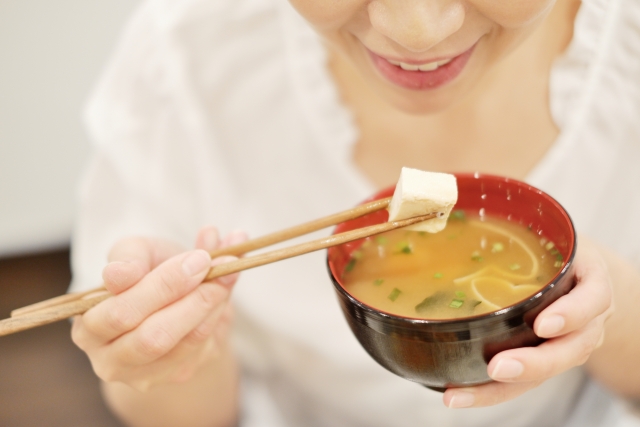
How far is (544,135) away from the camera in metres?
1.37

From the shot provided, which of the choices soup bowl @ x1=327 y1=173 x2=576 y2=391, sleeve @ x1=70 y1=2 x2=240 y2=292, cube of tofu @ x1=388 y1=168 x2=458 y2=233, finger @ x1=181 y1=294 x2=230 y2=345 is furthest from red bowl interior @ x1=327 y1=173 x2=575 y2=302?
sleeve @ x1=70 y1=2 x2=240 y2=292

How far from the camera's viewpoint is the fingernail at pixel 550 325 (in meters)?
0.74

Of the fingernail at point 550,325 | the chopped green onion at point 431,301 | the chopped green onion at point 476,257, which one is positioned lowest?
the chopped green onion at point 431,301

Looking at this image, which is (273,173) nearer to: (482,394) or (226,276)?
(226,276)

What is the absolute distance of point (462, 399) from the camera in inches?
32.7

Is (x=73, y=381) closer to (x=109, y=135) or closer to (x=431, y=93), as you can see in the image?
(x=109, y=135)

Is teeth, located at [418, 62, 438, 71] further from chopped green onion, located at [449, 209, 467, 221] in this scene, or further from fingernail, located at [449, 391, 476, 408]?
fingernail, located at [449, 391, 476, 408]


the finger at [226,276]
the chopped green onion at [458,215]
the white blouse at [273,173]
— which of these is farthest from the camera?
the white blouse at [273,173]

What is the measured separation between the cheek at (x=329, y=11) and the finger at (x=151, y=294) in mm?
392

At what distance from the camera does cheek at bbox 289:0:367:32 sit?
0.88m

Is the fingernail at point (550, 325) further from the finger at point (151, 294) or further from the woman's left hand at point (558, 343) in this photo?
the finger at point (151, 294)

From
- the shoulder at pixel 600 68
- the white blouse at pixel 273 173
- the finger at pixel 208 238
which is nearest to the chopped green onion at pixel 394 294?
the finger at pixel 208 238

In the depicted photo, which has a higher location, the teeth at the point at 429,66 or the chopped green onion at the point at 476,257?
the teeth at the point at 429,66

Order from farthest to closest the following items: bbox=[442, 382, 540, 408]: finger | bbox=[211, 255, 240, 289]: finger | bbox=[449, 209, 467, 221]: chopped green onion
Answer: bbox=[449, 209, 467, 221]: chopped green onion < bbox=[211, 255, 240, 289]: finger < bbox=[442, 382, 540, 408]: finger
